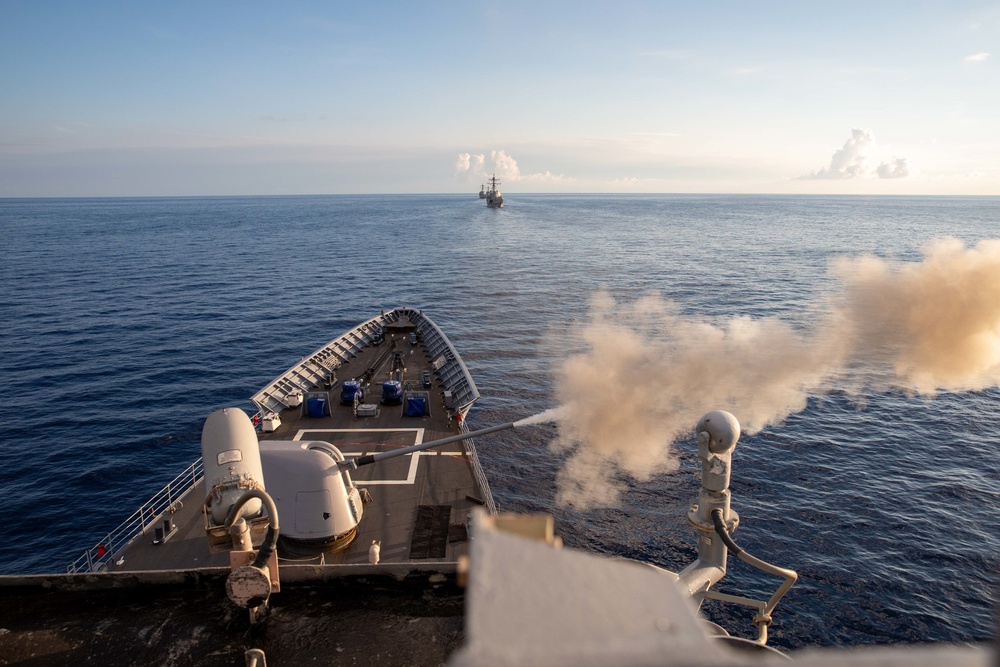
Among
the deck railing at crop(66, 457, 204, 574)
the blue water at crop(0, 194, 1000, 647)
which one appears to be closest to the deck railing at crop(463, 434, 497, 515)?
the blue water at crop(0, 194, 1000, 647)

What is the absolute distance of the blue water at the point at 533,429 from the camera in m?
30.6

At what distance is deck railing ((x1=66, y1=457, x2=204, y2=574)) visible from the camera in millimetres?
22772

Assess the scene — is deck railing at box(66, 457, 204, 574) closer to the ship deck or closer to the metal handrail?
the ship deck

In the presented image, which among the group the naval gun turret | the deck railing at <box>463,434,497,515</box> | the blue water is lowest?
the blue water

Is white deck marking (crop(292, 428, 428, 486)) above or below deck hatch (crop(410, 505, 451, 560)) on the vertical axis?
above

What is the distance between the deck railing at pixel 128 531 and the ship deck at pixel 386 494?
0.50 meters

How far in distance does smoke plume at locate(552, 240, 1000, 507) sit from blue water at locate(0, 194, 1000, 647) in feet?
7.01

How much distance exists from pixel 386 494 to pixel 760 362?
74.5 ft

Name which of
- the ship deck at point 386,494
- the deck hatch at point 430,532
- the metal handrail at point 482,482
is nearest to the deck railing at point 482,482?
the metal handrail at point 482,482

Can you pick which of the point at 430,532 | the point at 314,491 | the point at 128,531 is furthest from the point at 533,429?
the point at 128,531

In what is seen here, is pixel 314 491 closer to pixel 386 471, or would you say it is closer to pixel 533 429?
pixel 386 471

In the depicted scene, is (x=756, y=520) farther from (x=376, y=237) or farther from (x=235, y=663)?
(x=376, y=237)

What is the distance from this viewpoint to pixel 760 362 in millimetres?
35688

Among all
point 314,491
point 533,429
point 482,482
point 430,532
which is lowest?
point 533,429
